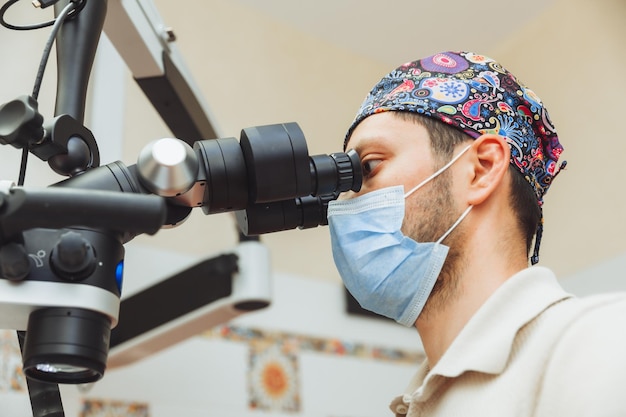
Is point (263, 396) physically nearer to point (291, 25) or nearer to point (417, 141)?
point (417, 141)

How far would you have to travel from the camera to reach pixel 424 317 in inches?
45.6

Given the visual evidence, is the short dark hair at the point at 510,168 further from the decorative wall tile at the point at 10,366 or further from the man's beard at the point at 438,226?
the decorative wall tile at the point at 10,366

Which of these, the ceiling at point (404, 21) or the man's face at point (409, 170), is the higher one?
the ceiling at point (404, 21)

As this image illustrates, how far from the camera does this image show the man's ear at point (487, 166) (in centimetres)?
119

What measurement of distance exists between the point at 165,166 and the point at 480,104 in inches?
26.5

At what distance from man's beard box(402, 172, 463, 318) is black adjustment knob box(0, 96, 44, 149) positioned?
0.60 metres

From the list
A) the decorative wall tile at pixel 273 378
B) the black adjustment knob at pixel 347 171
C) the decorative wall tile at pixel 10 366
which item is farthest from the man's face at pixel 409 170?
the decorative wall tile at pixel 273 378

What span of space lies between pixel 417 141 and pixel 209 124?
0.40m

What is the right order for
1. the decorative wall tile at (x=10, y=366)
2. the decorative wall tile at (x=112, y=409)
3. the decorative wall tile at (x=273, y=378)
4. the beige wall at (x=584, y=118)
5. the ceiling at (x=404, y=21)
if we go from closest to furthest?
the decorative wall tile at (x=10, y=366)
the decorative wall tile at (x=112, y=409)
the decorative wall tile at (x=273, y=378)
the beige wall at (x=584, y=118)
the ceiling at (x=404, y=21)

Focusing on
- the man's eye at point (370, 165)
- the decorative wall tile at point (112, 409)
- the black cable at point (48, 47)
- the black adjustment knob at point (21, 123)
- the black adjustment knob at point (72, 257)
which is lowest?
the decorative wall tile at point (112, 409)

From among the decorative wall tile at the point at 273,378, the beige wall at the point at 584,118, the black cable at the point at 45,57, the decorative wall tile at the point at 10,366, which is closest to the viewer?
the black cable at the point at 45,57

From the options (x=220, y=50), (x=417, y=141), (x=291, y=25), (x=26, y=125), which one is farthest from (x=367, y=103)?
(x=291, y=25)

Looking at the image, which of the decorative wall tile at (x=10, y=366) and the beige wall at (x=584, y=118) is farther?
the beige wall at (x=584, y=118)

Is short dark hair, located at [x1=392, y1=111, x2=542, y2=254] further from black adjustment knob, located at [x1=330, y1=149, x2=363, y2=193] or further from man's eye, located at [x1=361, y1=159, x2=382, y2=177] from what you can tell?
black adjustment knob, located at [x1=330, y1=149, x2=363, y2=193]
